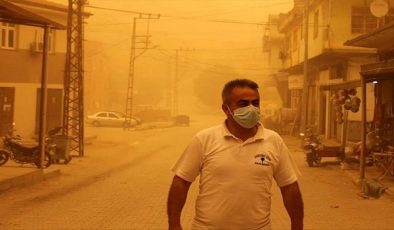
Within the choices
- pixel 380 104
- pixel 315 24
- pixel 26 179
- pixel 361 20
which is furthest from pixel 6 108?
pixel 380 104

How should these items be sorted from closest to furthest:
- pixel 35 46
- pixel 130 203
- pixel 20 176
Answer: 1. pixel 130 203
2. pixel 20 176
3. pixel 35 46

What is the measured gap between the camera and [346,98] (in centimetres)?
1836

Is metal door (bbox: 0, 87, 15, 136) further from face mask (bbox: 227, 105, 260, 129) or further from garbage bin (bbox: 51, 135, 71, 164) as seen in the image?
face mask (bbox: 227, 105, 260, 129)

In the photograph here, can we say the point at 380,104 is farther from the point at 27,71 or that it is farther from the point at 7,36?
the point at 7,36

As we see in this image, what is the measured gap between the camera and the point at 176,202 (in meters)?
3.49

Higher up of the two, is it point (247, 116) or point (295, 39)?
point (295, 39)

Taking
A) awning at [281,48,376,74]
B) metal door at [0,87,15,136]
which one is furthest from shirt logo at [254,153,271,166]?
metal door at [0,87,15,136]

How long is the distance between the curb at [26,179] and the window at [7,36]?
13.1m

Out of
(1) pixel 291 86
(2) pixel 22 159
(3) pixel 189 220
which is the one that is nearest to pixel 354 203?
(3) pixel 189 220

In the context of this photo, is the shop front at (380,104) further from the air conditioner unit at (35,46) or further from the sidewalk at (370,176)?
the air conditioner unit at (35,46)

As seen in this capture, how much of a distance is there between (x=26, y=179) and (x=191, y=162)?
410 inches

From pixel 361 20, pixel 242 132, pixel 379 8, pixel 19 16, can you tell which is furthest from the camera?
pixel 361 20

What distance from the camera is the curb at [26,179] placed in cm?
1205

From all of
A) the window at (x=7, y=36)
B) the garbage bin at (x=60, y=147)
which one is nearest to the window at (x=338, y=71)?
the garbage bin at (x=60, y=147)
